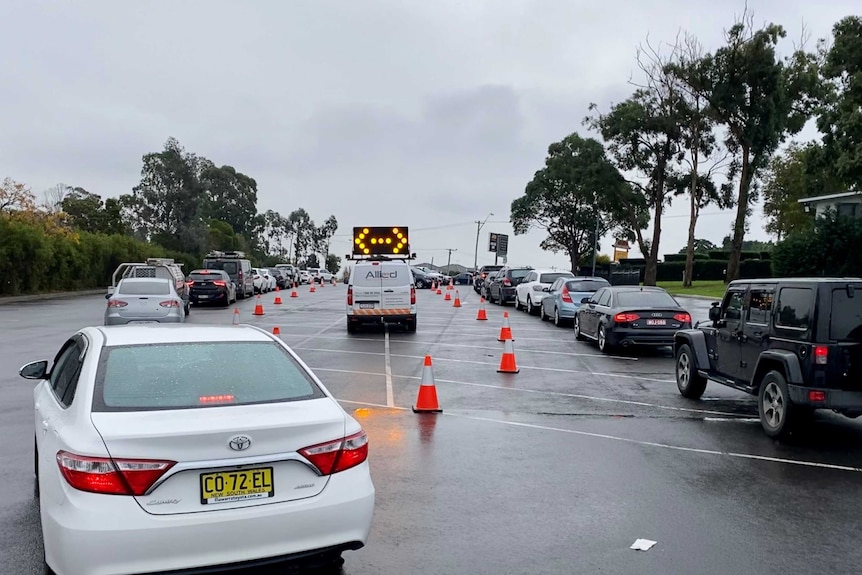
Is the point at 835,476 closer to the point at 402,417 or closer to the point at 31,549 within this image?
the point at 402,417

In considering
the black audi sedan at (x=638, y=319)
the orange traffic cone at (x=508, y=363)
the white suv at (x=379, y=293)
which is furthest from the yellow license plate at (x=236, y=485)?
the white suv at (x=379, y=293)

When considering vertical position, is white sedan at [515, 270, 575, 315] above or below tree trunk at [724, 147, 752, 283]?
below

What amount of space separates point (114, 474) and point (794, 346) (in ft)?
23.4

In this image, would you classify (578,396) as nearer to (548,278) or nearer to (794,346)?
(794,346)

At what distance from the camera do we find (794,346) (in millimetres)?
8352

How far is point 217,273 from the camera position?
33.2 meters

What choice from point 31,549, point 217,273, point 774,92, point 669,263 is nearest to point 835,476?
point 31,549

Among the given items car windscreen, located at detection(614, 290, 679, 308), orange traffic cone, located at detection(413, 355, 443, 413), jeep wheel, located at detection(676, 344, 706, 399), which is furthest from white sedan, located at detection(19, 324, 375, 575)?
car windscreen, located at detection(614, 290, 679, 308)

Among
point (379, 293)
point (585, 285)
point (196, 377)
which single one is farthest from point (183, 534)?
point (585, 285)

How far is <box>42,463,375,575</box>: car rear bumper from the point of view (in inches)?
146

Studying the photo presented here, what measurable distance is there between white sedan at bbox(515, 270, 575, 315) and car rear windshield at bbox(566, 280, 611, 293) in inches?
112

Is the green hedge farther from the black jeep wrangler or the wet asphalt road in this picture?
the black jeep wrangler

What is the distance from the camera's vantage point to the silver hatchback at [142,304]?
1881 cm

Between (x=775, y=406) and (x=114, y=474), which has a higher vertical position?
(x=114, y=474)
